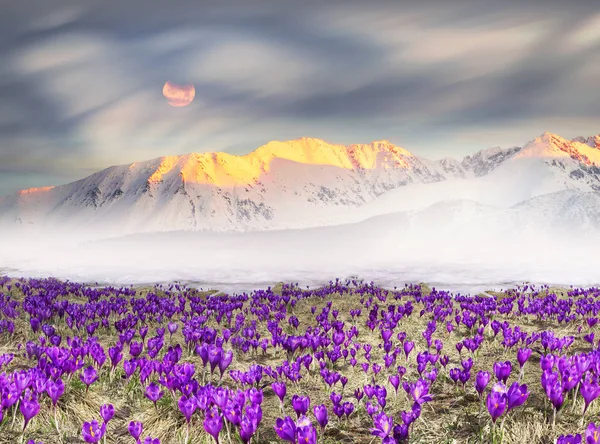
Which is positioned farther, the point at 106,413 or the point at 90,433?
the point at 106,413

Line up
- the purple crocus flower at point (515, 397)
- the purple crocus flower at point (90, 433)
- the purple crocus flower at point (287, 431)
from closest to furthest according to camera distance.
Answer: the purple crocus flower at point (287, 431) < the purple crocus flower at point (90, 433) < the purple crocus flower at point (515, 397)

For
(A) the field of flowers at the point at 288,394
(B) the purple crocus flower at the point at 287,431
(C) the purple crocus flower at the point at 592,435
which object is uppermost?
(C) the purple crocus flower at the point at 592,435

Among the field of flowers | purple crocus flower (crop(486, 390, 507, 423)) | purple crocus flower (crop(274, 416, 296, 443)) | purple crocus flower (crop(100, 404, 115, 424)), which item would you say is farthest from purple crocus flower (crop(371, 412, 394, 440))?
purple crocus flower (crop(100, 404, 115, 424))

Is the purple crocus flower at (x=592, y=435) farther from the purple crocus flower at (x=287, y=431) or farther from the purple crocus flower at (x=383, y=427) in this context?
the purple crocus flower at (x=287, y=431)

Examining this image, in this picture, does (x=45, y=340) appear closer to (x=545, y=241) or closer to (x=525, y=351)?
(x=525, y=351)

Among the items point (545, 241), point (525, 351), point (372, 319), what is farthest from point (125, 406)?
point (545, 241)

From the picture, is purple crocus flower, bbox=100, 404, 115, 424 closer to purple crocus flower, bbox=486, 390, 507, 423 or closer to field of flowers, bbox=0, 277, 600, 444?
field of flowers, bbox=0, 277, 600, 444

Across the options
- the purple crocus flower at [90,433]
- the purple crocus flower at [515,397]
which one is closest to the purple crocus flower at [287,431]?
the purple crocus flower at [90,433]

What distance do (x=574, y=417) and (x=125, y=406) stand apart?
6.63 metres

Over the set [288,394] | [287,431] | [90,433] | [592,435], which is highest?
[592,435]

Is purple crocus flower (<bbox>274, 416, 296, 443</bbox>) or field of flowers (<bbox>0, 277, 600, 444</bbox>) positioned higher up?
purple crocus flower (<bbox>274, 416, 296, 443</bbox>)

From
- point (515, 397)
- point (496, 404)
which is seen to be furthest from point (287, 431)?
point (515, 397)

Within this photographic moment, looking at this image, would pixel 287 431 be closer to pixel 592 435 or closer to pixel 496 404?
pixel 496 404

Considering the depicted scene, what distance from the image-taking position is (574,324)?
573 inches
